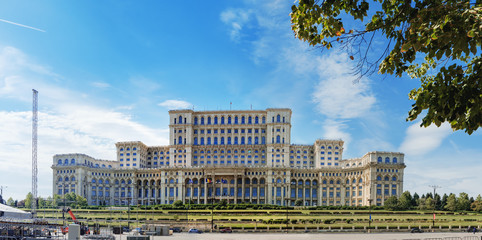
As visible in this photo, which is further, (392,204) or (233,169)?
(233,169)

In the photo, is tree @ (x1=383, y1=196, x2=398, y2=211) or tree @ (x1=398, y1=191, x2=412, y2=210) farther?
tree @ (x1=398, y1=191, x2=412, y2=210)

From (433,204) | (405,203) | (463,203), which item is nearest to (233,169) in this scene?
(405,203)

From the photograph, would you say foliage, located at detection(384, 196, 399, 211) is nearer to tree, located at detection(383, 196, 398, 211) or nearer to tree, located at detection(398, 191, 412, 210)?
tree, located at detection(383, 196, 398, 211)

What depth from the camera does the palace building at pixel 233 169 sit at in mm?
133500

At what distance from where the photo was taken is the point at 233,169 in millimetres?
134000

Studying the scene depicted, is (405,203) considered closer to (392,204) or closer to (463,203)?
(392,204)

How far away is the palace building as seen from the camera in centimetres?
13350

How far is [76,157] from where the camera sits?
14162 cm

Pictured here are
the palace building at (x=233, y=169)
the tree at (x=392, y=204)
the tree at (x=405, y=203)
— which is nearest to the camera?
the tree at (x=392, y=204)

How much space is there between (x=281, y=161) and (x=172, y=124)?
142 ft

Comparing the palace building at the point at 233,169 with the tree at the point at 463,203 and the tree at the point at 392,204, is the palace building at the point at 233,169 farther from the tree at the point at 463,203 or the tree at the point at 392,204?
the tree at the point at 463,203

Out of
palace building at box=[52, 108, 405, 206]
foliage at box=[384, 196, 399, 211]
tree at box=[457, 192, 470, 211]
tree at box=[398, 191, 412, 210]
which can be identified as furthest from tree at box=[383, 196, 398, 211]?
tree at box=[457, 192, 470, 211]

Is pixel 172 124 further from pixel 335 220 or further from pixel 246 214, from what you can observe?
pixel 335 220

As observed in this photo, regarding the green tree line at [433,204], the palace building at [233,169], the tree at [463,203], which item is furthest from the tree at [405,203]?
the palace building at [233,169]
